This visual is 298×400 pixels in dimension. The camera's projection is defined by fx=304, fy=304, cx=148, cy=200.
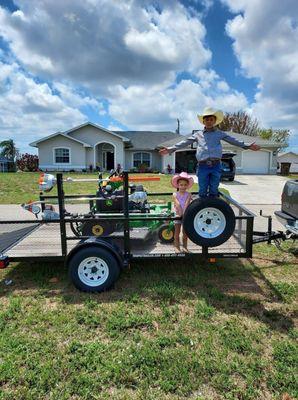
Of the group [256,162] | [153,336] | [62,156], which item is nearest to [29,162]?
[62,156]

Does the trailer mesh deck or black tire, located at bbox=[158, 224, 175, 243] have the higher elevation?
black tire, located at bbox=[158, 224, 175, 243]

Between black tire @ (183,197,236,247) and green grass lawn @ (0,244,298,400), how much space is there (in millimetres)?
703

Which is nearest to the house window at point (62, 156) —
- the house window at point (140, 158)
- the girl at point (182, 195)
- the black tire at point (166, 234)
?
the house window at point (140, 158)

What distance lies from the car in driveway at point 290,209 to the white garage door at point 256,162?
22.6 meters

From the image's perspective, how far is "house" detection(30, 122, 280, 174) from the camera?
28734mm

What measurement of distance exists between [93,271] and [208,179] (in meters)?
1.91

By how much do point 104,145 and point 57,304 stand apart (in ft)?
96.1

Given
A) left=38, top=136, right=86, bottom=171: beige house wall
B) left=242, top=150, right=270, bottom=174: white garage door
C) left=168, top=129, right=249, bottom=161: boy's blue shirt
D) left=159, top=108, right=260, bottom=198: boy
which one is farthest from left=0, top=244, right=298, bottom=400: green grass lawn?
left=38, top=136, right=86, bottom=171: beige house wall

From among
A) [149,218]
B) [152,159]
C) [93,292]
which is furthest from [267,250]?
[152,159]

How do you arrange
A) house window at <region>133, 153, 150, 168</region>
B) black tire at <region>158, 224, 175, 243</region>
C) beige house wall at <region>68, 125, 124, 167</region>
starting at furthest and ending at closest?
house window at <region>133, 153, 150, 168</region>, beige house wall at <region>68, 125, 124, 167</region>, black tire at <region>158, 224, 175, 243</region>

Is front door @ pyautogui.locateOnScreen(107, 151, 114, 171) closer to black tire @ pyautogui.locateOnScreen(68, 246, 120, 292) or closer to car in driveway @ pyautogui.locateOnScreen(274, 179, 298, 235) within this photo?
car in driveway @ pyautogui.locateOnScreen(274, 179, 298, 235)

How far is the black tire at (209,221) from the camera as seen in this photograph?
3.67m

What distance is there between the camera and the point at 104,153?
3209 centimetres

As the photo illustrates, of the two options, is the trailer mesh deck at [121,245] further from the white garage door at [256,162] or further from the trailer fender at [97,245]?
the white garage door at [256,162]
